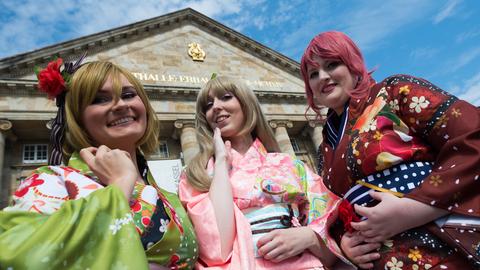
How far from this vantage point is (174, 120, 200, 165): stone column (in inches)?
658

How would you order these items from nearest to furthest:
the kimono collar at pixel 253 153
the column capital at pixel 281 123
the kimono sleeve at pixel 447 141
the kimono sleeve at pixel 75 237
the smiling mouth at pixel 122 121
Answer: the kimono sleeve at pixel 75 237 < the kimono sleeve at pixel 447 141 < the smiling mouth at pixel 122 121 < the kimono collar at pixel 253 153 < the column capital at pixel 281 123

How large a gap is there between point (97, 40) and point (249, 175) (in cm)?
1921

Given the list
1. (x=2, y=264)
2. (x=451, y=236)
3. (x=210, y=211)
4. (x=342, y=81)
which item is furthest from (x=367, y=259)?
(x=2, y=264)

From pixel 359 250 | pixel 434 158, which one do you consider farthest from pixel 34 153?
pixel 434 158

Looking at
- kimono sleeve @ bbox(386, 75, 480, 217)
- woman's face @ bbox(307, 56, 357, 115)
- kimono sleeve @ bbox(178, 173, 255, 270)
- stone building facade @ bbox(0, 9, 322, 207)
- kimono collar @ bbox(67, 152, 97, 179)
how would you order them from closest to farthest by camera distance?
kimono sleeve @ bbox(386, 75, 480, 217)
kimono collar @ bbox(67, 152, 97, 179)
kimono sleeve @ bbox(178, 173, 255, 270)
woman's face @ bbox(307, 56, 357, 115)
stone building facade @ bbox(0, 9, 322, 207)

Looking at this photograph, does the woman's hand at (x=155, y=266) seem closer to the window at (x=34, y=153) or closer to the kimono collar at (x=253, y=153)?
the kimono collar at (x=253, y=153)

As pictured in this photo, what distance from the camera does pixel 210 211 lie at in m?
2.29

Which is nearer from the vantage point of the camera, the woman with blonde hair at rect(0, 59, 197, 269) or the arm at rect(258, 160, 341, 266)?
the woman with blonde hair at rect(0, 59, 197, 269)

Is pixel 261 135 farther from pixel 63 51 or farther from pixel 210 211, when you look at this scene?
pixel 63 51

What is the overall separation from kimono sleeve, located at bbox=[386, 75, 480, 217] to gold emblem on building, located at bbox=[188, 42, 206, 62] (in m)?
20.4

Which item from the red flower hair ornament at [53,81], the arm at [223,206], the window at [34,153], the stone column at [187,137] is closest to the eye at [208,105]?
the arm at [223,206]

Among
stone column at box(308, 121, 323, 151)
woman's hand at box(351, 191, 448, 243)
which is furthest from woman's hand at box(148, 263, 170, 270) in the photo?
stone column at box(308, 121, 323, 151)

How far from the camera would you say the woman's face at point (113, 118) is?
2168 millimetres

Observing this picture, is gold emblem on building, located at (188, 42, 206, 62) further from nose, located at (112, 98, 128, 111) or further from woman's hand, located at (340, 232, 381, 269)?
woman's hand, located at (340, 232, 381, 269)
